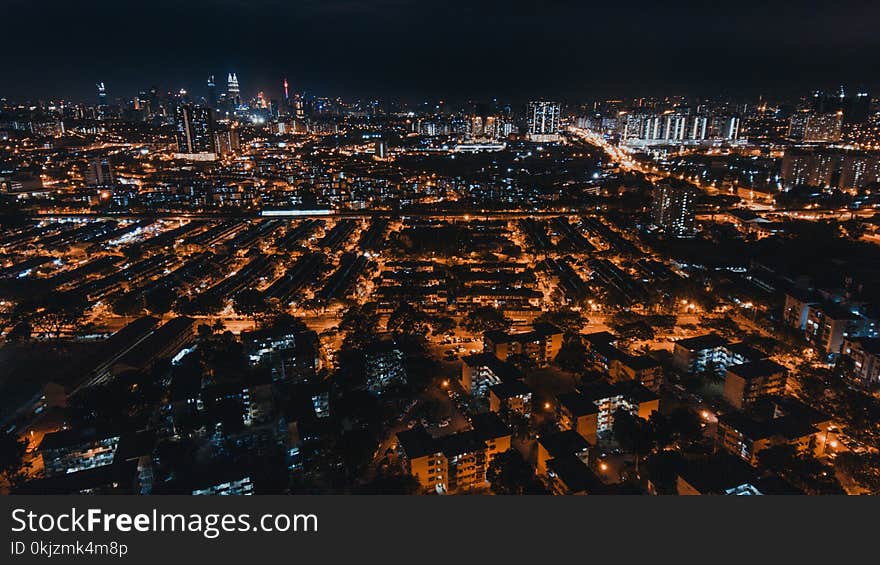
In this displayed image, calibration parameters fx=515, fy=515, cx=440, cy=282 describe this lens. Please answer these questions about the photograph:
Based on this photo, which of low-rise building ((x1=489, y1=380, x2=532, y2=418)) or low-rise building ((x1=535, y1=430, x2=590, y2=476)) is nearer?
low-rise building ((x1=535, y1=430, x2=590, y2=476))

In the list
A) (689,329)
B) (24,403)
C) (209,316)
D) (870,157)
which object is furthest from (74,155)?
(870,157)

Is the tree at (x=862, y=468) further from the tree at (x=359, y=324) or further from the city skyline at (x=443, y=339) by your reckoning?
the tree at (x=359, y=324)

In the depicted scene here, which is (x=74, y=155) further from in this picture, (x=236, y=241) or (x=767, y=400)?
(x=767, y=400)

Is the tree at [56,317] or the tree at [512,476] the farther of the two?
the tree at [56,317]

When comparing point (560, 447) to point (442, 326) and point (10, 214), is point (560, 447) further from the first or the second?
point (10, 214)

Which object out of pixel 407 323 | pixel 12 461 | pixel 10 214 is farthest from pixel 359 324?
pixel 10 214

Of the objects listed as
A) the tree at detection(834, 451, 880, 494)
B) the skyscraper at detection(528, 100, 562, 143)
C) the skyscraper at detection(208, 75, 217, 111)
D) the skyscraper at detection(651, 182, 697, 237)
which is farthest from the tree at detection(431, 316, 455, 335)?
the skyscraper at detection(208, 75, 217, 111)

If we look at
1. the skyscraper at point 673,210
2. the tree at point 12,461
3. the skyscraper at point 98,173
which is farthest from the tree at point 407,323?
the skyscraper at point 98,173

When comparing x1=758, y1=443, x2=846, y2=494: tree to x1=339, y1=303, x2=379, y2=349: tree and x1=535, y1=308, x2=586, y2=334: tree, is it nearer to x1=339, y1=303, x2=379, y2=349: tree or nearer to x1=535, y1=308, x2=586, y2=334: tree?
x1=535, y1=308, x2=586, y2=334: tree
